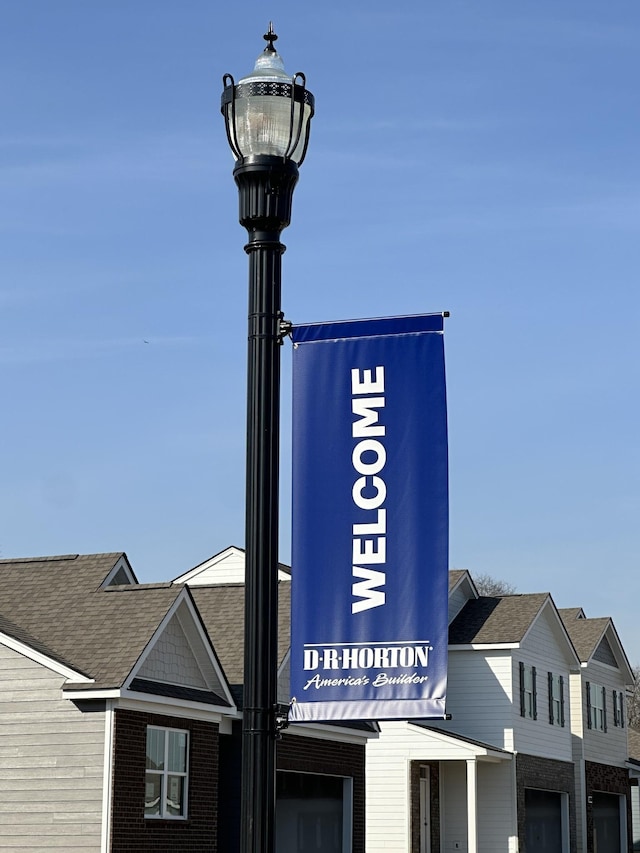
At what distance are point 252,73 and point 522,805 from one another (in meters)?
34.0

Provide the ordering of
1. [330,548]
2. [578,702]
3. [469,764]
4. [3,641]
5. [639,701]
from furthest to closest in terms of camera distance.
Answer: [639,701]
[578,702]
[469,764]
[3,641]
[330,548]

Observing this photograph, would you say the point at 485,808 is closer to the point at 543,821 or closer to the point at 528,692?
the point at 528,692

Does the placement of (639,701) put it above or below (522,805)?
above

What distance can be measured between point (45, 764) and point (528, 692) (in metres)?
21.8

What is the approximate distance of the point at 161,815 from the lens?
2111 centimetres

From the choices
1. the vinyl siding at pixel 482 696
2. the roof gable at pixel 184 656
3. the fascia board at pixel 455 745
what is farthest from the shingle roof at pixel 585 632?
the roof gable at pixel 184 656

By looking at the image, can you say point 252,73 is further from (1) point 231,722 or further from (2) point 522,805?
(2) point 522,805

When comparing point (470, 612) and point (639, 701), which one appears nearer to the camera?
point (470, 612)

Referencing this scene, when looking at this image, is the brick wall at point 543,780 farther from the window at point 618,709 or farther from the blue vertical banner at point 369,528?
the blue vertical banner at point 369,528

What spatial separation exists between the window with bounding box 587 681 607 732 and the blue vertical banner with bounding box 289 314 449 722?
40977mm

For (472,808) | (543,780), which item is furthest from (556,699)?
(472,808)

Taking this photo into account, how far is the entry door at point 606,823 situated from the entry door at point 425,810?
11310 millimetres

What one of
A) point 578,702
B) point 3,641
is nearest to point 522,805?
point 578,702

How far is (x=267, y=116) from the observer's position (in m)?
6.57
